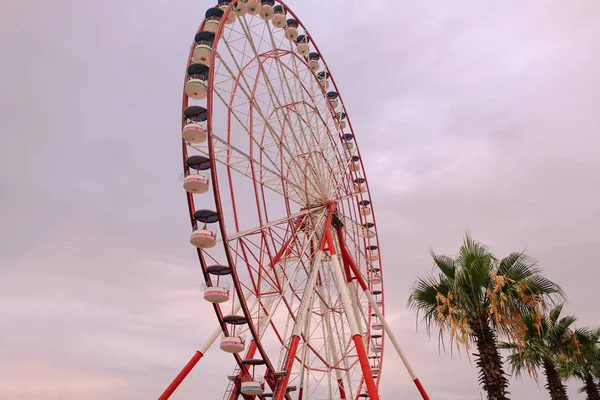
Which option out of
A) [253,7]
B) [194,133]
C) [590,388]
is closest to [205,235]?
[194,133]

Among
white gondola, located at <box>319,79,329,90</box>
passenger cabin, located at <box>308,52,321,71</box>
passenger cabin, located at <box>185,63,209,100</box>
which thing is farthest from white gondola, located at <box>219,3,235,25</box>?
white gondola, located at <box>319,79,329,90</box>

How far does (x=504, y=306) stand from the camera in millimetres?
10938

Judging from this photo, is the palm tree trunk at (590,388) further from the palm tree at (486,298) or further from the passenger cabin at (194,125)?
the passenger cabin at (194,125)

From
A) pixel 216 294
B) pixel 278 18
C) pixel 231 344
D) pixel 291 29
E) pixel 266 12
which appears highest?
pixel 291 29

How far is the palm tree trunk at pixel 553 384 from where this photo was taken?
13.6m

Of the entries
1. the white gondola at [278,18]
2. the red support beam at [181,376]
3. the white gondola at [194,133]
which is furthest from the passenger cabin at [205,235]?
the white gondola at [278,18]

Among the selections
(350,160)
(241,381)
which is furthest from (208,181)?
(350,160)

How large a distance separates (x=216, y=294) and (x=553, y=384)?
33.3ft

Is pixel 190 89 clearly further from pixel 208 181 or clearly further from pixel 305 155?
pixel 305 155

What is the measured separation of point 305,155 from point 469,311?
13.8m

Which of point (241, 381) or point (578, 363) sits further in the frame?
point (241, 381)

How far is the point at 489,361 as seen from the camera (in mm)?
10789

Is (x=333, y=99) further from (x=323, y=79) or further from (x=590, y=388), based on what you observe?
(x=590, y=388)

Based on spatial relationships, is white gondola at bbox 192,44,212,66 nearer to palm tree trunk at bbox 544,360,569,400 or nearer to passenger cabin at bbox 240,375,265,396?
passenger cabin at bbox 240,375,265,396
